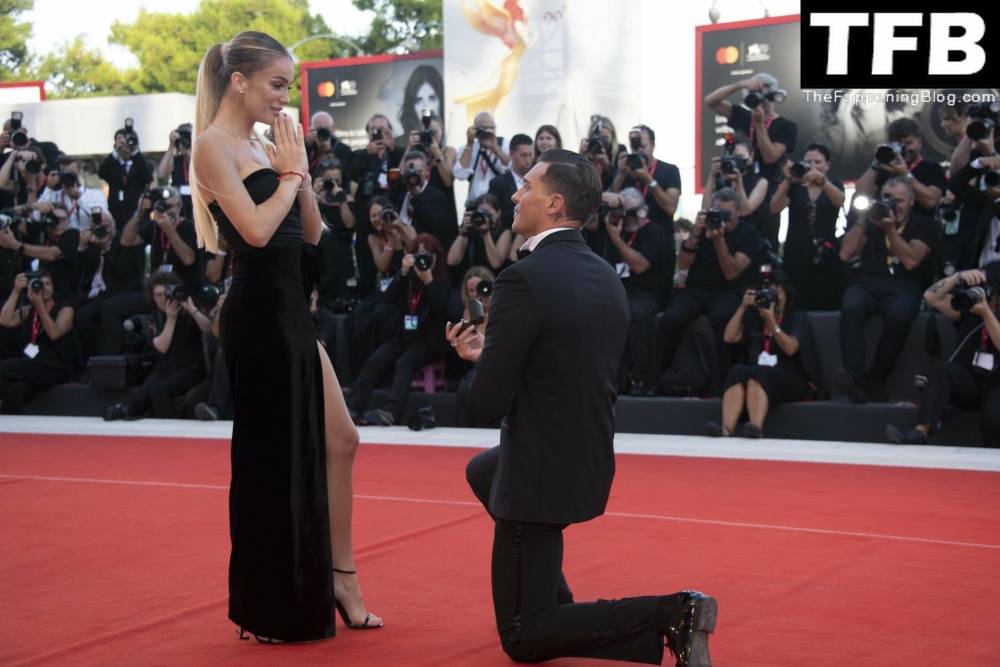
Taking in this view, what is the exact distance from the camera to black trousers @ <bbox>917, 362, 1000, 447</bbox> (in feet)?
26.2

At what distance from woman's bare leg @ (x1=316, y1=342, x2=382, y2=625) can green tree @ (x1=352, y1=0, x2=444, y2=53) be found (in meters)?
44.0

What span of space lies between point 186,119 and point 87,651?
23.6 meters

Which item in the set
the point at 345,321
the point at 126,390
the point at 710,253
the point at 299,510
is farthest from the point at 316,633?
the point at 126,390

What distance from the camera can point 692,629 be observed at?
3285 mm

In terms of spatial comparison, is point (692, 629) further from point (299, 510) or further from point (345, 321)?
point (345, 321)

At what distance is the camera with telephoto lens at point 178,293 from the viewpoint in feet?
33.9

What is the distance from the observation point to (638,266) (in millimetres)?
9367

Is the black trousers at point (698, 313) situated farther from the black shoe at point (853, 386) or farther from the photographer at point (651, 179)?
the black shoe at point (853, 386)

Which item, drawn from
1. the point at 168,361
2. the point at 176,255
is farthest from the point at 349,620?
the point at 176,255

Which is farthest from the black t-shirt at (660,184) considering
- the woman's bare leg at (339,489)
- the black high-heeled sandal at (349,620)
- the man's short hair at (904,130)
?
the black high-heeled sandal at (349,620)

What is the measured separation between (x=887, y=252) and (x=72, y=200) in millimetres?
7083

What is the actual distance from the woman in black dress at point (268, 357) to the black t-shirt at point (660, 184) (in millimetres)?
5966

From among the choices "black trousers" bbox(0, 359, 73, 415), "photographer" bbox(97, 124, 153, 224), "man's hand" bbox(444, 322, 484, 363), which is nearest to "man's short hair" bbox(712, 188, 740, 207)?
"photographer" bbox(97, 124, 153, 224)

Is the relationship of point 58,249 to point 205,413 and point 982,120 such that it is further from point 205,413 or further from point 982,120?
point 982,120
